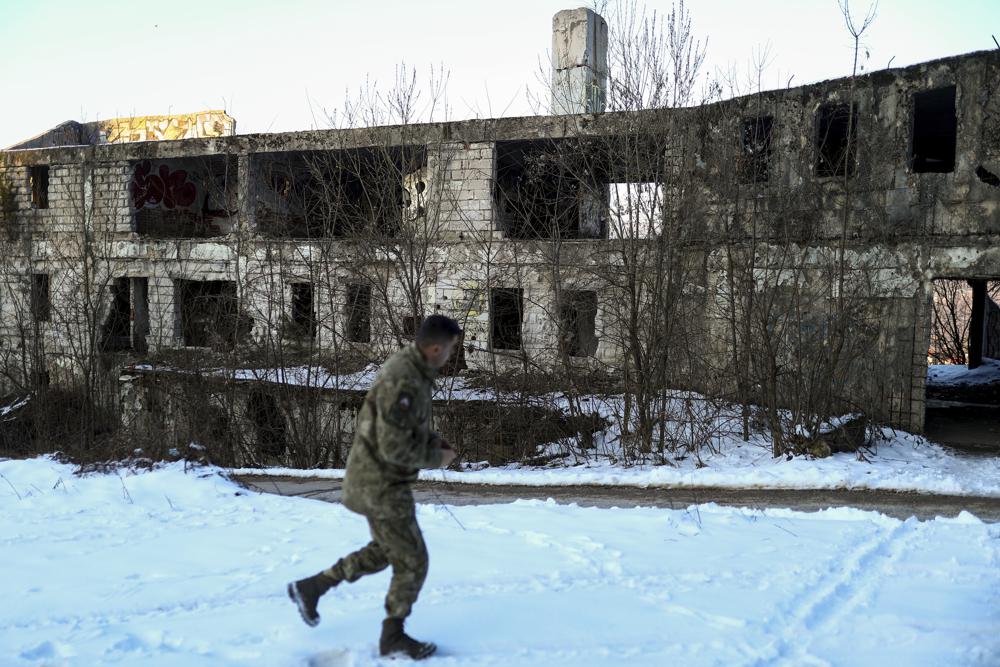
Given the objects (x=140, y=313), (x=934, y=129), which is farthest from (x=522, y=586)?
(x=140, y=313)

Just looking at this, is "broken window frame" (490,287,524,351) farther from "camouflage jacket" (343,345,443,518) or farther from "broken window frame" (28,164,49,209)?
"camouflage jacket" (343,345,443,518)

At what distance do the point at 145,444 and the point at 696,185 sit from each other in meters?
8.85

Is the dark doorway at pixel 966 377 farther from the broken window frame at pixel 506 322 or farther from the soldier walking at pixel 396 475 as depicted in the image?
the soldier walking at pixel 396 475

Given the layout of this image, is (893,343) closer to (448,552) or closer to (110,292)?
(448,552)

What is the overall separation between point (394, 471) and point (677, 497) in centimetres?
489

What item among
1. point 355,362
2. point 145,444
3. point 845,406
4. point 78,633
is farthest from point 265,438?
point 78,633

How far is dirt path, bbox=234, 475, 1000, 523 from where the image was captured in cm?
730

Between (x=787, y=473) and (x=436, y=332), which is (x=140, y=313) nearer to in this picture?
A: (x=787, y=473)

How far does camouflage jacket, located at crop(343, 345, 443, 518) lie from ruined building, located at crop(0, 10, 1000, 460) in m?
7.77

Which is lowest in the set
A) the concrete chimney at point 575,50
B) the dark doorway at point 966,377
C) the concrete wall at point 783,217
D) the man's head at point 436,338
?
Result: the dark doorway at point 966,377

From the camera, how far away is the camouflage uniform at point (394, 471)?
142 inches

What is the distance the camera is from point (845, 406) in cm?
1188

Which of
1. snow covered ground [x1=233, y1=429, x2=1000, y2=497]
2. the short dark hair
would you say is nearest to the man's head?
the short dark hair

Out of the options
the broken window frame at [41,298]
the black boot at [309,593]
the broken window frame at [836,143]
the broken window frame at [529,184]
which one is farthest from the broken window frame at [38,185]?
the black boot at [309,593]
